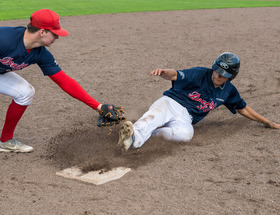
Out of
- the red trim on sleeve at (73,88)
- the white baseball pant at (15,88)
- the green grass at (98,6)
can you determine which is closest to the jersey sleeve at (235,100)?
the red trim on sleeve at (73,88)

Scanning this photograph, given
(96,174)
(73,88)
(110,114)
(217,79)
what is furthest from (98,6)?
(96,174)

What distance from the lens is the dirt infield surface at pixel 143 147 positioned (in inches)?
116

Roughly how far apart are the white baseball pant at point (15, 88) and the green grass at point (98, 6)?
6435 millimetres

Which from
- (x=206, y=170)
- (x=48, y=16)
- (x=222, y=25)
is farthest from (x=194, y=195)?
(x=222, y=25)

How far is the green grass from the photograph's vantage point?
10.5 metres

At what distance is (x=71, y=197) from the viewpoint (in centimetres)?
299

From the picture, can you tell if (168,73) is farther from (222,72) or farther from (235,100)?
(235,100)

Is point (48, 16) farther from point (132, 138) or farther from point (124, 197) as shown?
point (124, 197)

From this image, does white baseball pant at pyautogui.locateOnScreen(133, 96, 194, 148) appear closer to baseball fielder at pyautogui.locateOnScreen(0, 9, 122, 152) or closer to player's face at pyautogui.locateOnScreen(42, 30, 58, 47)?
baseball fielder at pyautogui.locateOnScreen(0, 9, 122, 152)

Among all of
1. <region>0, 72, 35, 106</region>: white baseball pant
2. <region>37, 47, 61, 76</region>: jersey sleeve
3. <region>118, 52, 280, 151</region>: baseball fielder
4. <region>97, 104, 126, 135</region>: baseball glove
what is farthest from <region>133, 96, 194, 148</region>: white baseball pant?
<region>0, 72, 35, 106</region>: white baseball pant

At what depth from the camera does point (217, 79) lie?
13.3 ft

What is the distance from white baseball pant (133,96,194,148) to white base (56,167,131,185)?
48cm

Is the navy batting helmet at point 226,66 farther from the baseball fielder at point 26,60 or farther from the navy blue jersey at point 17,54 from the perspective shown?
A: the navy blue jersey at point 17,54

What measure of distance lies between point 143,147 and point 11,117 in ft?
4.47
